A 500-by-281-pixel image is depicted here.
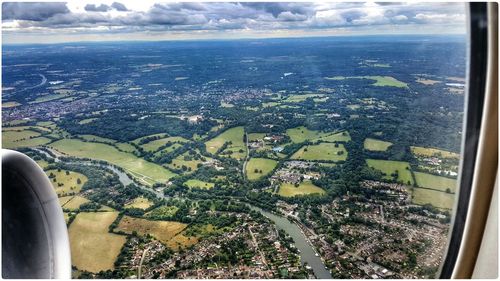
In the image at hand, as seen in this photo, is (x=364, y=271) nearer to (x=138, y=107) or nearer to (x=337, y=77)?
(x=337, y=77)

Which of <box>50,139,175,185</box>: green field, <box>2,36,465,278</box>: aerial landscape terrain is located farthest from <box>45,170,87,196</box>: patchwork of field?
<box>50,139,175,185</box>: green field

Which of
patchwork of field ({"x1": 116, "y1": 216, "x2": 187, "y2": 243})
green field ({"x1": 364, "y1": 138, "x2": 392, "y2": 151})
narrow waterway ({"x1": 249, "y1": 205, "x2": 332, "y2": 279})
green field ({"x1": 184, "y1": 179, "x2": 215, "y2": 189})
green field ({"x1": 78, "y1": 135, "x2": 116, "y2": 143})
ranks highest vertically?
green field ({"x1": 78, "y1": 135, "x2": 116, "y2": 143})

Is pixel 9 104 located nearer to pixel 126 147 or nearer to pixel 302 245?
pixel 126 147

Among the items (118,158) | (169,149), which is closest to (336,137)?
(169,149)

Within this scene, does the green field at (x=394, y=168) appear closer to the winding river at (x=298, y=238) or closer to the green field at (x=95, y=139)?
the winding river at (x=298, y=238)

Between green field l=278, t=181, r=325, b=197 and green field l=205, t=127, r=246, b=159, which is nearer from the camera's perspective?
green field l=278, t=181, r=325, b=197

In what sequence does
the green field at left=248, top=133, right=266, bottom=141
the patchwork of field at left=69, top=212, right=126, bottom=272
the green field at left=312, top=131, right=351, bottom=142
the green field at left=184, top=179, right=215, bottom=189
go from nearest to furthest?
the patchwork of field at left=69, top=212, right=126, bottom=272 < the green field at left=184, top=179, right=215, bottom=189 < the green field at left=312, top=131, right=351, bottom=142 < the green field at left=248, top=133, right=266, bottom=141

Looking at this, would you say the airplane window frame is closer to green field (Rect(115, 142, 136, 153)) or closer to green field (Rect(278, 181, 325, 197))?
green field (Rect(278, 181, 325, 197))
